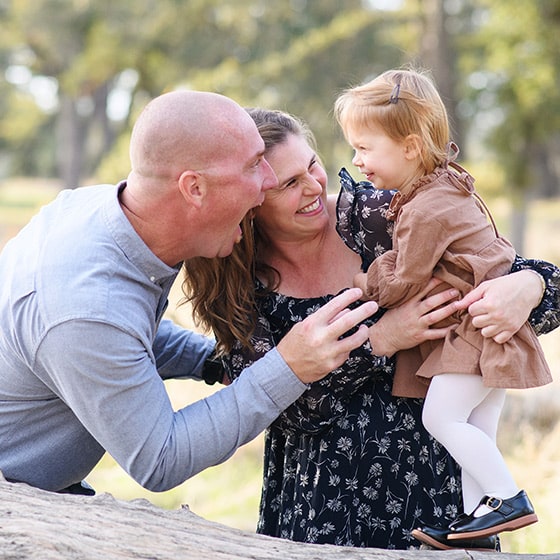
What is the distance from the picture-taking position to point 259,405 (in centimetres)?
219

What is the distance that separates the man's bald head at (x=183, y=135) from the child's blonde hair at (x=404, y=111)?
1.17ft

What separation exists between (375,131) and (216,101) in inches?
17.7

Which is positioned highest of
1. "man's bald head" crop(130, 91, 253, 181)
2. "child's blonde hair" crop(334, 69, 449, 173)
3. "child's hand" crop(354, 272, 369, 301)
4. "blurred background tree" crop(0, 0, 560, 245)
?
"blurred background tree" crop(0, 0, 560, 245)

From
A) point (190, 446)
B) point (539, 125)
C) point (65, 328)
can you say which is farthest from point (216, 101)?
point (539, 125)

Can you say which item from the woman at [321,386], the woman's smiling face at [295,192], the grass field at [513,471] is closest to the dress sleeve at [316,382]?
the woman at [321,386]

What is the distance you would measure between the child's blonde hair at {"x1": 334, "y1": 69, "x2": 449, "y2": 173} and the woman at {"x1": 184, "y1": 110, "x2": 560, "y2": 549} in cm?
22

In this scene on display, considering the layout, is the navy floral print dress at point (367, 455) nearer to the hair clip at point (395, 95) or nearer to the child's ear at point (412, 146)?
the child's ear at point (412, 146)

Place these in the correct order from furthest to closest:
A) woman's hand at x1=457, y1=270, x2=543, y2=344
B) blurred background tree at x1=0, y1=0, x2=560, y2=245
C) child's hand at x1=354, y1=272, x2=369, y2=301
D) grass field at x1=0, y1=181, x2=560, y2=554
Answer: blurred background tree at x1=0, y1=0, x2=560, y2=245 → grass field at x1=0, y1=181, x2=560, y2=554 → child's hand at x1=354, y1=272, x2=369, y2=301 → woman's hand at x1=457, y1=270, x2=543, y2=344

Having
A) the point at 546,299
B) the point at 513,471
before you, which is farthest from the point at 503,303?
the point at 513,471

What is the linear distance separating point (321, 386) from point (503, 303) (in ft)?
1.89

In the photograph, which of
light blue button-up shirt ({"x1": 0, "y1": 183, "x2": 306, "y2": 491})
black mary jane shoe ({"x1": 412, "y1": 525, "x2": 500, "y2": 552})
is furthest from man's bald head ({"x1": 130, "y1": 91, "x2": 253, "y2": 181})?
black mary jane shoe ({"x1": 412, "y1": 525, "x2": 500, "y2": 552})

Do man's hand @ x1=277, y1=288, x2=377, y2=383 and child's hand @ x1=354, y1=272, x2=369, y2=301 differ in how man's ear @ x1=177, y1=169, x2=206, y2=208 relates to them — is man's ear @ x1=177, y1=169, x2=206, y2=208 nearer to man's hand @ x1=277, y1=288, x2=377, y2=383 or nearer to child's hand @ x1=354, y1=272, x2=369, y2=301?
man's hand @ x1=277, y1=288, x2=377, y2=383

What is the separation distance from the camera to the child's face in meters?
2.39

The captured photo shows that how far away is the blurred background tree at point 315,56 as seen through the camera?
1027cm
